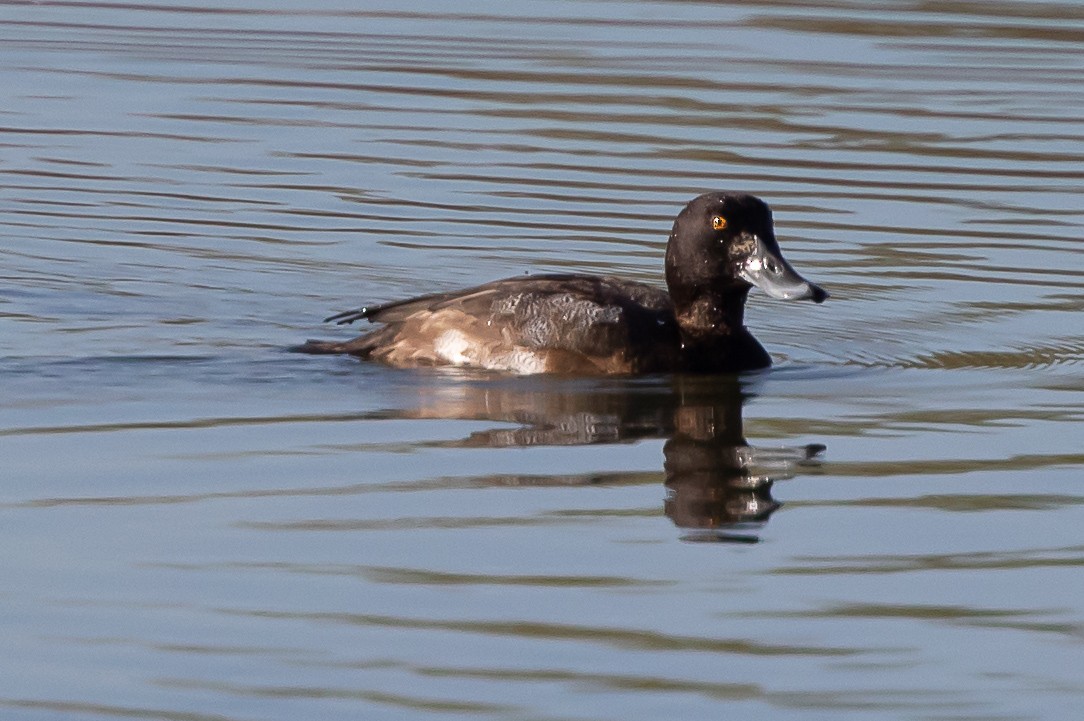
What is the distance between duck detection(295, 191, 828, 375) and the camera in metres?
9.42

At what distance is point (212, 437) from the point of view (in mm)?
8117

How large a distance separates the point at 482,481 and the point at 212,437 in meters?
1.21

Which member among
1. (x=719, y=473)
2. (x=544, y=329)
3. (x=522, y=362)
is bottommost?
(x=719, y=473)

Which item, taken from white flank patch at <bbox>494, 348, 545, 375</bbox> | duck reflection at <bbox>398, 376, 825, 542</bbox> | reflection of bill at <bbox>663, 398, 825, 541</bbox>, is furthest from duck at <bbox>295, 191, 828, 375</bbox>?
reflection of bill at <bbox>663, 398, 825, 541</bbox>

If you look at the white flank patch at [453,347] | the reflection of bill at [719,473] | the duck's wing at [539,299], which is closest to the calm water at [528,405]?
the reflection of bill at [719,473]

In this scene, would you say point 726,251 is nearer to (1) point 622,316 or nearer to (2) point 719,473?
(1) point 622,316

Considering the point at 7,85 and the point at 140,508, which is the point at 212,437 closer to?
the point at 140,508

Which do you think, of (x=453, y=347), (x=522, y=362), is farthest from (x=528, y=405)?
(x=453, y=347)

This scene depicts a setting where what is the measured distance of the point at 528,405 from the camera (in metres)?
8.84

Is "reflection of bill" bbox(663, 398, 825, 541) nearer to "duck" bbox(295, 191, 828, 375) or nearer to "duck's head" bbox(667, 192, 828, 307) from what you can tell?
"duck" bbox(295, 191, 828, 375)

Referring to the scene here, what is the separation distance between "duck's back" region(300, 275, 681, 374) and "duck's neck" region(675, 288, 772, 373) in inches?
2.7

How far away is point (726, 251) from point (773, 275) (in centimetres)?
24

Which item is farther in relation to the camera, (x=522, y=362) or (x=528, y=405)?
(x=522, y=362)

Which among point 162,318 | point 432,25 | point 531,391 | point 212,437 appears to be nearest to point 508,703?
point 212,437
